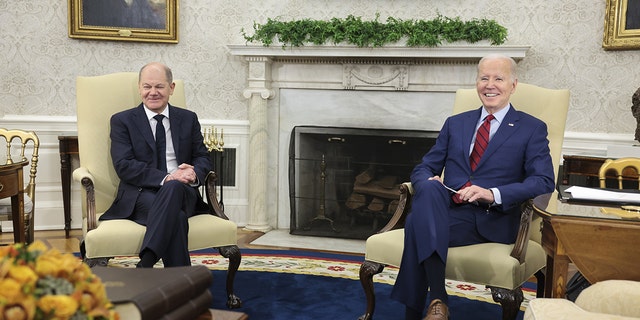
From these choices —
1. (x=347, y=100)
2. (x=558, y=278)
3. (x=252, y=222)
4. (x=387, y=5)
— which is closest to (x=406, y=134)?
(x=347, y=100)

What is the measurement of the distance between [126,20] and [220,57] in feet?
2.89

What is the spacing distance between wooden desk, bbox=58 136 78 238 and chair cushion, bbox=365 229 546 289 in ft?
10.7

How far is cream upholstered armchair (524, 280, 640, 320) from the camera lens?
1685mm

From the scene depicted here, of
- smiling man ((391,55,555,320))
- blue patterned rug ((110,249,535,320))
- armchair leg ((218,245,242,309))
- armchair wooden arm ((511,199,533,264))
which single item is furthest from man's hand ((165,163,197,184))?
armchair wooden arm ((511,199,533,264))

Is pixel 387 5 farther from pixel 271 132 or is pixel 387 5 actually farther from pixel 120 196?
pixel 120 196

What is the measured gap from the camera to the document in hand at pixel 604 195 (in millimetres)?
2465

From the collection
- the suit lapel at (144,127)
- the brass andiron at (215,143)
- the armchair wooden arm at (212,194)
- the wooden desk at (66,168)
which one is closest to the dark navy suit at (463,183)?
the armchair wooden arm at (212,194)

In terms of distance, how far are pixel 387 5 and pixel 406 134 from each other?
3.72ft

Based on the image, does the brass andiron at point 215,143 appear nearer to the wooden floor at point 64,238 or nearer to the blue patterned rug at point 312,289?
the wooden floor at point 64,238

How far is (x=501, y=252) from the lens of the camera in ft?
9.05

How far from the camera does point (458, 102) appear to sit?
361cm

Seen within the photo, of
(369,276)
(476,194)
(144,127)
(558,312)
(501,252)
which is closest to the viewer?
(558,312)

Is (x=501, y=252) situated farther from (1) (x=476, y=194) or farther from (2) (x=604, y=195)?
(2) (x=604, y=195)

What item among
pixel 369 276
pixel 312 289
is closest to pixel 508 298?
pixel 369 276
